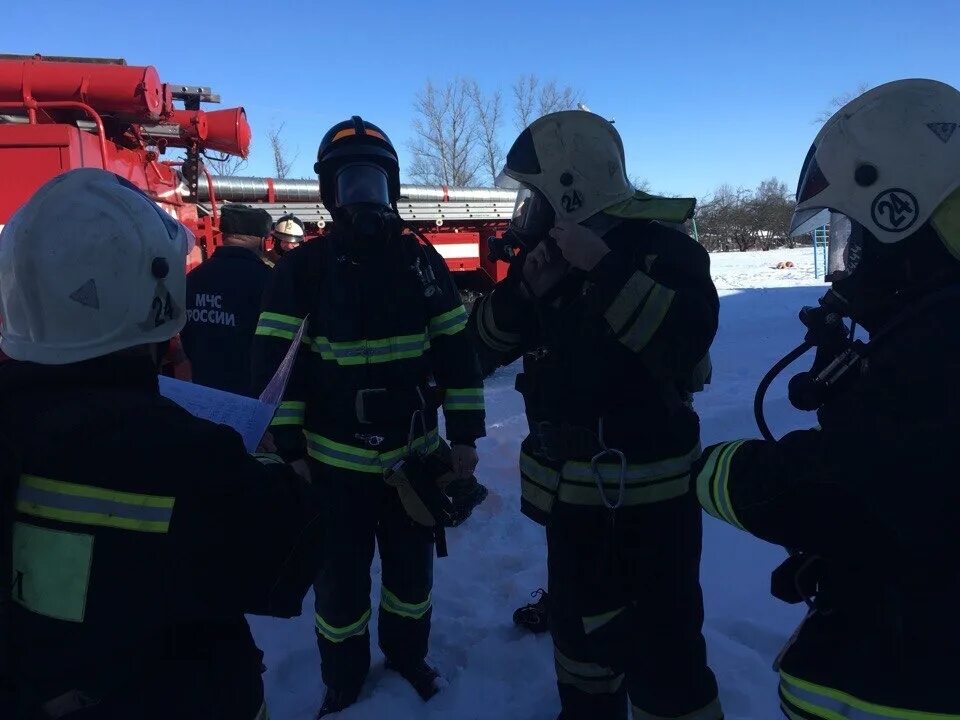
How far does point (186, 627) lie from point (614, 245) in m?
1.53

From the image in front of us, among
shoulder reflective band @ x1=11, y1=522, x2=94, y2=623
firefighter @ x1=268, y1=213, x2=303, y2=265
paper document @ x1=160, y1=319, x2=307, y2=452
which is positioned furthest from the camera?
firefighter @ x1=268, y1=213, x2=303, y2=265

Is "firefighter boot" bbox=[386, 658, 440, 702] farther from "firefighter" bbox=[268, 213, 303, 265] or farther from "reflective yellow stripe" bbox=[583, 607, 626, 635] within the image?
"firefighter" bbox=[268, 213, 303, 265]

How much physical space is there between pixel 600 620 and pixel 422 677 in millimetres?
1084

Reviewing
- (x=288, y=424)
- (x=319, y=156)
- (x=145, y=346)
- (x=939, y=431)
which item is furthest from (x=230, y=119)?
(x=939, y=431)

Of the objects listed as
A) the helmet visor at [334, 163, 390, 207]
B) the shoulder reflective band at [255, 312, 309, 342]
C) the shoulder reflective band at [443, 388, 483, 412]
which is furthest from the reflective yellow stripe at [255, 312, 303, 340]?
the shoulder reflective band at [443, 388, 483, 412]

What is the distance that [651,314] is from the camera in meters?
1.77

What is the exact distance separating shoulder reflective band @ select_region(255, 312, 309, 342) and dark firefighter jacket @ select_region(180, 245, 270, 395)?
4.18ft

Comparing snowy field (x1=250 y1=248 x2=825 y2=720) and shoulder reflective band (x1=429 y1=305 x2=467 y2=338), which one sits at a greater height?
shoulder reflective band (x1=429 y1=305 x2=467 y2=338)

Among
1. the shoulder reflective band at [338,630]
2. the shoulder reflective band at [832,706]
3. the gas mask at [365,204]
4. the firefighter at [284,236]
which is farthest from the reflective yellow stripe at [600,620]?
the firefighter at [284,236]

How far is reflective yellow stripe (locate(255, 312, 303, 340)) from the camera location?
2.46 m

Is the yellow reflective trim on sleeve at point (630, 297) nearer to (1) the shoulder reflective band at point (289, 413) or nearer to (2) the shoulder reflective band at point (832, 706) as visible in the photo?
(2) the shoulder reflective band at point (832, 706)

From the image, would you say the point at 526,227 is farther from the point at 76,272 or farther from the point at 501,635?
the point at 501,635

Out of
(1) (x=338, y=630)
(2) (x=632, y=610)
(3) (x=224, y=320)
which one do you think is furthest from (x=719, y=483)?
(3) (x=224, y=320)

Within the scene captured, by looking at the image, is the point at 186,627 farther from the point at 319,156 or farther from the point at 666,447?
the point at 319,156
